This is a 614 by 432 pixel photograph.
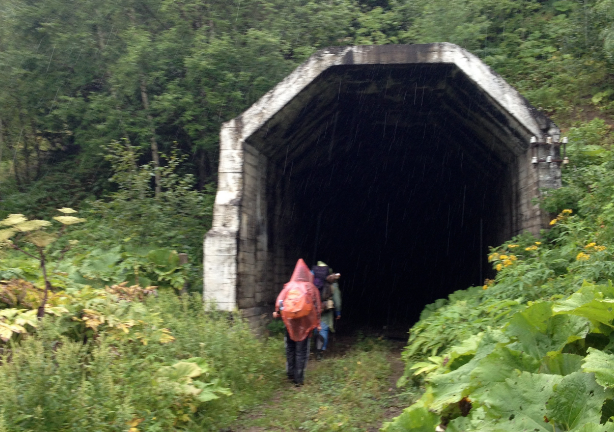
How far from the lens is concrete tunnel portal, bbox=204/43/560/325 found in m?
9.60

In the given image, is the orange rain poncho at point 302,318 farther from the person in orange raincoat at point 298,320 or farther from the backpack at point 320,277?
the backpack at point 320,277

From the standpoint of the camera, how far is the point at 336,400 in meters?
7.06

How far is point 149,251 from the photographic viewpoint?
1009cm

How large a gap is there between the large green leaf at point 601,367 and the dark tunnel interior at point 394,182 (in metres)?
7.33

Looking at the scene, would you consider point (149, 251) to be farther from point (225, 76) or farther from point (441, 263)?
point (441, 263)

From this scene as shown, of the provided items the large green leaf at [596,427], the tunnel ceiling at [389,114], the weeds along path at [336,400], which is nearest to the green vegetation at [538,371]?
the large green leaf at [596,427]

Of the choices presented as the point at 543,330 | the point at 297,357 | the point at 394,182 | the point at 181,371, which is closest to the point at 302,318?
the point at 297,357

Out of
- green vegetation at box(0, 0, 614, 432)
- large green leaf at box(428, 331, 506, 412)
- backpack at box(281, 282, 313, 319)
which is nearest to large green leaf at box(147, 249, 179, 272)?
green vegetation at box(0, 0, 614, 432)

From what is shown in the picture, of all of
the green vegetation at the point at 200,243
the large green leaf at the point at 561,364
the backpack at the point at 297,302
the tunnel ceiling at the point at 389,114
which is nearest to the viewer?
the large green leaf at the point at 561,364

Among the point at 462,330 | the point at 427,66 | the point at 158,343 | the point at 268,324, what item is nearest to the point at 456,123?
the point at 427,66

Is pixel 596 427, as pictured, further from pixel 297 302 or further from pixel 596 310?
pixel 297 302

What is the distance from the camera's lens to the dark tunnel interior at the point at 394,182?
1093 cm

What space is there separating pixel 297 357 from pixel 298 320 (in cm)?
52

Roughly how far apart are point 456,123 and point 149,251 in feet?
21.8
